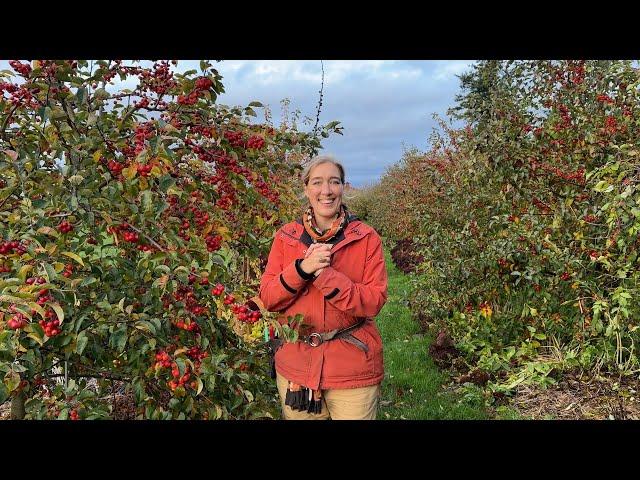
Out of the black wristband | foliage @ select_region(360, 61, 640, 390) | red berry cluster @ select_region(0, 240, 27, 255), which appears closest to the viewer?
red berry cluster @ select_region(0, 240, 27, 255)

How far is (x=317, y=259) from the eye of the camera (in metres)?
2.01

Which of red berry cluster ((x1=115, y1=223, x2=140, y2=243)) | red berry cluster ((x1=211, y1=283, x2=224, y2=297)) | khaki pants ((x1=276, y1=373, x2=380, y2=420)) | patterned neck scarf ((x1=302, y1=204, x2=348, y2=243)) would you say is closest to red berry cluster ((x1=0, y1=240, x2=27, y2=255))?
red berry cluster ((x1=115, y1=223, x2=140, y2=243))

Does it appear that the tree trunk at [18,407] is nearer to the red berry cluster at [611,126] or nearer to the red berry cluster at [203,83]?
the red berry cluster at [203,83]

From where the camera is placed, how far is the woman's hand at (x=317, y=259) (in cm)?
201

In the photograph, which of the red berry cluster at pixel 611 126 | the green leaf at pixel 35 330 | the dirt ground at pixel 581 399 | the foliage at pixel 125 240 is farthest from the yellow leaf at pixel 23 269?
the red berry cluster at pixel 611 126

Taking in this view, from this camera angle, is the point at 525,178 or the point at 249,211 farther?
the point at 525,178

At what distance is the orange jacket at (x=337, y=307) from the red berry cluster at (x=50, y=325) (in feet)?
2.53

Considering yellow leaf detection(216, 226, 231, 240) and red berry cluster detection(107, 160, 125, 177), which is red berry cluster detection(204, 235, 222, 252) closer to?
yellow leaf detection(216, 226, 231, 240)

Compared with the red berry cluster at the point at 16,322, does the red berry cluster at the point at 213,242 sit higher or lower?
higher

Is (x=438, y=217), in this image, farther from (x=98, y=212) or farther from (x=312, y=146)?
(x=98, y=212)

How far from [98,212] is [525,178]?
3.41 metres

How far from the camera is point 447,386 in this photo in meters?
4.84

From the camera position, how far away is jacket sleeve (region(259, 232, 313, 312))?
2068 millimetres
